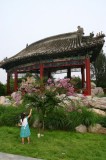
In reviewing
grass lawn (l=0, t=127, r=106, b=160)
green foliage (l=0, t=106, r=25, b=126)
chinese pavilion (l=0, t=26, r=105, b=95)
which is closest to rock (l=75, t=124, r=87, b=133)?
grass lawn (l=0, t=127, r=106, b=160)

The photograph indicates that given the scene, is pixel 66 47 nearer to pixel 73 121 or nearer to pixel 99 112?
pixel 99 112

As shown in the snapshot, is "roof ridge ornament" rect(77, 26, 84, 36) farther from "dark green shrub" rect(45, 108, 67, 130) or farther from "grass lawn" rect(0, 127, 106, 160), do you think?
"grass lawn" rect(0, 127, 106, 160)

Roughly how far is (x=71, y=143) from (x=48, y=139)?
1.03m

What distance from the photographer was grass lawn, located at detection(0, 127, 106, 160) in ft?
28.9

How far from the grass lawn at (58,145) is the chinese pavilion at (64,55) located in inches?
234

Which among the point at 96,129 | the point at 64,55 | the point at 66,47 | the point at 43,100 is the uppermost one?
the point at 66,47

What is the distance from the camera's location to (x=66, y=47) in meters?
19.0

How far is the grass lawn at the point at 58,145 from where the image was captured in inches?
346

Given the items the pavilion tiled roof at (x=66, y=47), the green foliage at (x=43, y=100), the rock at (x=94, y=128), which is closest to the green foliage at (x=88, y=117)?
the rock at (x=94, y=128)

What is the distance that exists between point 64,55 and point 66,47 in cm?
64

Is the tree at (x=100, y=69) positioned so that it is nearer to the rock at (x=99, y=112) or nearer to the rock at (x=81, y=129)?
the rock at (x=99, y=112)

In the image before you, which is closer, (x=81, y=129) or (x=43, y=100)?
(x=43, y=100)

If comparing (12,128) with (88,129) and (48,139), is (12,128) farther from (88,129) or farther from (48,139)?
(88,129)

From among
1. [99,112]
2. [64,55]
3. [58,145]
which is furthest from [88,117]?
[64,55]
